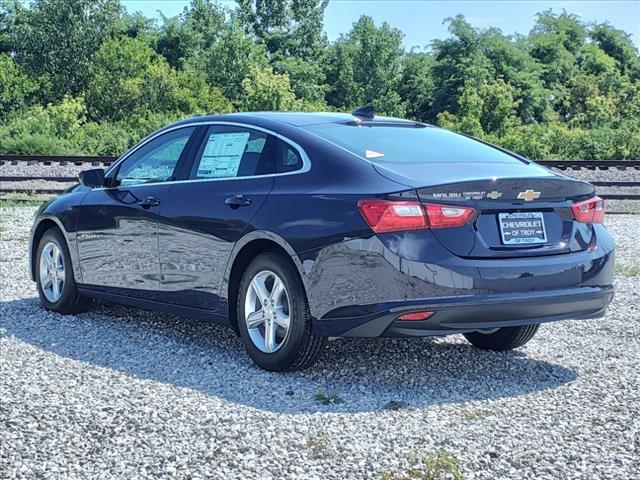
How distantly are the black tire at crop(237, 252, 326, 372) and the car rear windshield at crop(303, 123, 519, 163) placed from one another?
82 cm

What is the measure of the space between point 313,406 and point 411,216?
3.73 feet

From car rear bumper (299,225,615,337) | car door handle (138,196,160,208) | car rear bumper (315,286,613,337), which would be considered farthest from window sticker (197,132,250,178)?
car rear bumper (315,286,613,337)

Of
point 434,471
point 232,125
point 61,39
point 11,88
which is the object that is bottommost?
point 434,471

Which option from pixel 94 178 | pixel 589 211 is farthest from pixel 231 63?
pixel 589 211

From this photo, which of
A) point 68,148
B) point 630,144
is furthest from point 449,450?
point 630,144

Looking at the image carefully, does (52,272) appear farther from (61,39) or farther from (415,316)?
(61,39)

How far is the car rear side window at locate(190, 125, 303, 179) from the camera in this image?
19.8 feet

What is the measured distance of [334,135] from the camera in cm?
609

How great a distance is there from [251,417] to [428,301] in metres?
1.12

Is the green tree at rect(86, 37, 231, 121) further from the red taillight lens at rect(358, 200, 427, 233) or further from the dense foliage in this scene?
the red taillight lens at rect(358, 200, 427, 233)

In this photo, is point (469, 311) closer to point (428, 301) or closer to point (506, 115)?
point (428, 301)

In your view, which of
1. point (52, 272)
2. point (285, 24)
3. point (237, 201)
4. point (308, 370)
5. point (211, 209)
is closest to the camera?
point (308, 370)

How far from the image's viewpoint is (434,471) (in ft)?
13.3

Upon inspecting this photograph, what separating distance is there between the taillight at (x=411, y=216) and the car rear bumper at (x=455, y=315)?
40 centimetres
